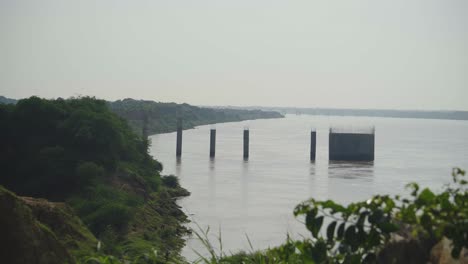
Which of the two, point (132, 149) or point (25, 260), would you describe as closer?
point (25, 260)

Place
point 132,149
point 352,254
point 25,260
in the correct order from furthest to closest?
1. point 132,149
2. point 25,260
3. point 352,254

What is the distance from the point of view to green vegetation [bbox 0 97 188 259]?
1395 inches

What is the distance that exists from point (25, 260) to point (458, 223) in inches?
Answer: 170

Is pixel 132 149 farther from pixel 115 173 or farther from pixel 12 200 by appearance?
pixel 12 200

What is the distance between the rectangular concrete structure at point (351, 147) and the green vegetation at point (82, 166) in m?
41.4

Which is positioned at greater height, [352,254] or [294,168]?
[352,254]

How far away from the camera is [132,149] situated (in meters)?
48.9

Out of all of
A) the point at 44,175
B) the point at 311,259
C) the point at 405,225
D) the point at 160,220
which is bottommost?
the point at 160,220

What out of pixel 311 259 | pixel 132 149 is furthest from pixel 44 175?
pixel 311 259

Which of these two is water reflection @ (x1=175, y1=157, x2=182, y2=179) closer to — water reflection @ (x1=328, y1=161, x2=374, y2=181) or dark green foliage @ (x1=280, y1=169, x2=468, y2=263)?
water reflection @ (x1=328, y1=161, x2=374, y2=181)

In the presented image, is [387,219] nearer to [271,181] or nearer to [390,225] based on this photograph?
[390,225]

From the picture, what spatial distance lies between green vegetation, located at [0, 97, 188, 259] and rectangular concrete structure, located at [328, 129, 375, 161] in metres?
41.4

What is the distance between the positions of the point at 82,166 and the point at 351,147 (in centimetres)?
5383

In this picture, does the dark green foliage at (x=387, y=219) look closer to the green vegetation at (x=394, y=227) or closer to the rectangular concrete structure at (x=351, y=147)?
the green vegetation at (x=394, y=227)
